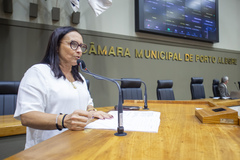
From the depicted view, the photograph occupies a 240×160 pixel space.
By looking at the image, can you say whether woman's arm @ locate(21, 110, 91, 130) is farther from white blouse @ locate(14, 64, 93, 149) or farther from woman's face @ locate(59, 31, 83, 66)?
woman's face @ locate(59, 31, 83, 66)

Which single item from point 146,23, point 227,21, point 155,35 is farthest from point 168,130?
point 227,21

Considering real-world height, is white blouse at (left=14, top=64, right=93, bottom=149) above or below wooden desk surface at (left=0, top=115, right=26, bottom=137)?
above

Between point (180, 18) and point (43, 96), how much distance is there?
4.73 meters

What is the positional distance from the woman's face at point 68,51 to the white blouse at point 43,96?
0.14 metres

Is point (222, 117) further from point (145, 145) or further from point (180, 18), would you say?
point (180, 18)

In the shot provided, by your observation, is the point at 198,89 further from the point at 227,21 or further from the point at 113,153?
the point at 113,153

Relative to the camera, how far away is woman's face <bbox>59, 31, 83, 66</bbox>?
1.31 meters

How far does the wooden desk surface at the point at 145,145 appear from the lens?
24.0 inches

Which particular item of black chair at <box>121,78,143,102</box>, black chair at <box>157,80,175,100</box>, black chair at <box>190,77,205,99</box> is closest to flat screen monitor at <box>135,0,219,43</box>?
black chair at <box>190,77,205,99</box>

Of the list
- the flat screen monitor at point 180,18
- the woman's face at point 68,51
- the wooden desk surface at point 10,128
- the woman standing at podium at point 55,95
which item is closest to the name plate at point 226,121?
the woman standing at podium at point 55,95

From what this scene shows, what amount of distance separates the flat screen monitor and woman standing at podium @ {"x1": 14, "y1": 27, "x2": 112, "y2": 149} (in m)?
3.29

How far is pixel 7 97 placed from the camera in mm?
2258

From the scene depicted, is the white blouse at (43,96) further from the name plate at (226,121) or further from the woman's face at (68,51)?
the name plate at (226,121)

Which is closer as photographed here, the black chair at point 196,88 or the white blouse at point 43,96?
the white blouse at point 43,96
